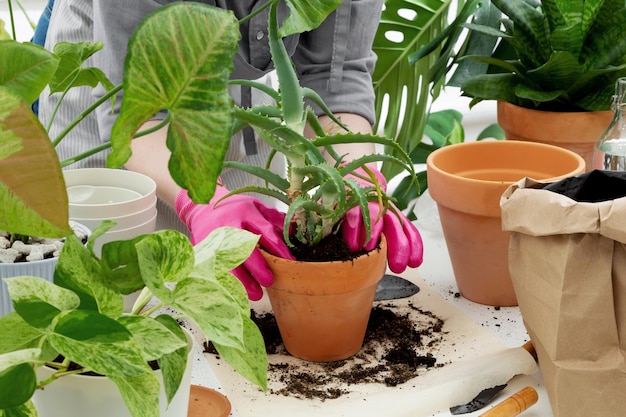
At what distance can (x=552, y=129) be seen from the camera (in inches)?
41.8

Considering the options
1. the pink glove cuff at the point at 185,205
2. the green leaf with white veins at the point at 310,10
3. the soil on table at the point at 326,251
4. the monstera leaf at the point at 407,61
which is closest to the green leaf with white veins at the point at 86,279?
the green leaf with white veins at the point at 310,10

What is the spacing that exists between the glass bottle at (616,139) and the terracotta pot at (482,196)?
0.23 feet

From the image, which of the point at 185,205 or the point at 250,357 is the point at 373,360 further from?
the point at 250,357

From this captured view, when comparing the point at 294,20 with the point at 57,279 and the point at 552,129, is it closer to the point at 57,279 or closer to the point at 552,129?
the point at 57,279

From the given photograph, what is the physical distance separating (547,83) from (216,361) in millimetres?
608

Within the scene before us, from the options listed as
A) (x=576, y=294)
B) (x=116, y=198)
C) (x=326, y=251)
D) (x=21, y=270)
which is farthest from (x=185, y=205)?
(x=576, y=294)

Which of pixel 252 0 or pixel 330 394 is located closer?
pixel 330 394

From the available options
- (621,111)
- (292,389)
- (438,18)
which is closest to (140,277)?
(292,389)

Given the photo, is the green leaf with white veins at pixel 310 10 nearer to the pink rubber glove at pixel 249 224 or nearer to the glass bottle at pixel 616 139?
the pink rubber glove at pixel 249 224

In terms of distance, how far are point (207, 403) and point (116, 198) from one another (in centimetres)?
30

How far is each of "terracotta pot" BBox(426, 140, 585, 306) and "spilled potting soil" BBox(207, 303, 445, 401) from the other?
73mm

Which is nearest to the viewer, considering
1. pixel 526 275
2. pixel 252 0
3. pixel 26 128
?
pixel 26 128

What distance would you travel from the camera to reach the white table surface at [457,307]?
0.73 metres

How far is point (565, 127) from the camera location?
1.05 meters
